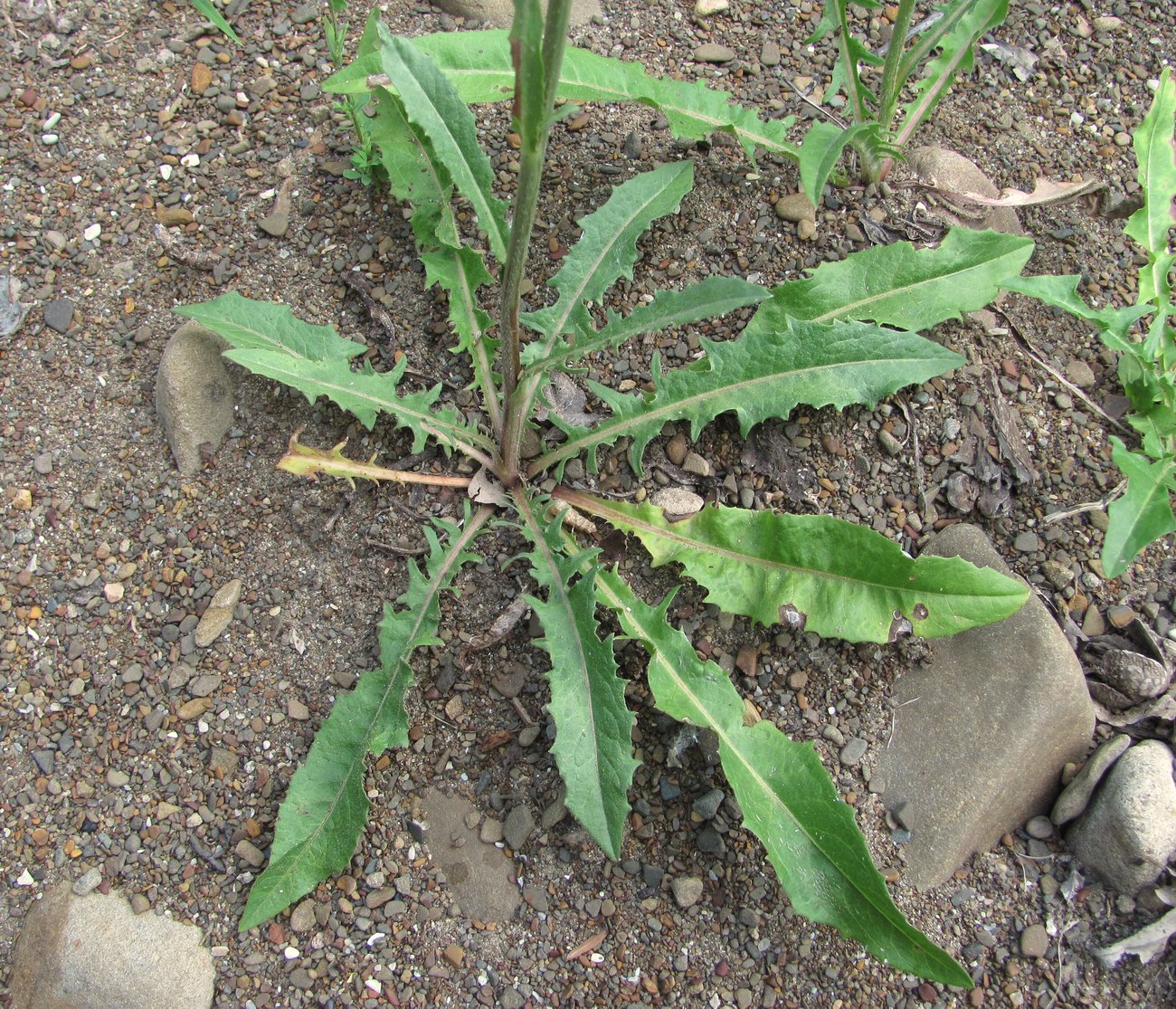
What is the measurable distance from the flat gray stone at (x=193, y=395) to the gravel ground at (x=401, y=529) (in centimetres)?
6

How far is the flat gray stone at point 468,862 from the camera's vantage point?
217cm

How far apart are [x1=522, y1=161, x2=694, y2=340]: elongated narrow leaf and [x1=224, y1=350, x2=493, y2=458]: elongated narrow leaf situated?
37 cm

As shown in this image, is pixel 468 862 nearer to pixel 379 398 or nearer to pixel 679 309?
pixel 379 398

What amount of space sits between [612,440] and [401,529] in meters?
0.61

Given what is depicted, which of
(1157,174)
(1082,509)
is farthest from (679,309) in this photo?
(1157,174)

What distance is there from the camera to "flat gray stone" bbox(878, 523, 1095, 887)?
7.28 ft

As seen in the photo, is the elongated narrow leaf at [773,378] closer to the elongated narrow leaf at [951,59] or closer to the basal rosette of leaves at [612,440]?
the basal rosette of leaves at [612,440]

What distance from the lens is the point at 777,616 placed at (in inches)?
90.5

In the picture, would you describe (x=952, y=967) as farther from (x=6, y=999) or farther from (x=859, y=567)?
(x=6, y=999)

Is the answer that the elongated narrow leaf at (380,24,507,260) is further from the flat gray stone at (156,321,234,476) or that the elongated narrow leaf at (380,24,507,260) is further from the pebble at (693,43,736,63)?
the pebble at (693,43,736,63)

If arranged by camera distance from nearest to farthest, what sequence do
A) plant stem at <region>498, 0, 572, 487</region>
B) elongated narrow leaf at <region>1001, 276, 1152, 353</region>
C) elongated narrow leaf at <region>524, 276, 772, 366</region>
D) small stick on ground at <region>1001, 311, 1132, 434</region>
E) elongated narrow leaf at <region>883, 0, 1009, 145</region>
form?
plant stem at <region>498, 0, 572, 487</region>, elongated narrow leaf at <region>524, 276, 772, 366</region>, elongated narrow leaf at <region>1001, 276, 1152, 353</region>, small stick on ground at <region>1001, 311, 1132, 434</region>, elongated narrow leaf at <region>883, 0, 1009, 145</region>

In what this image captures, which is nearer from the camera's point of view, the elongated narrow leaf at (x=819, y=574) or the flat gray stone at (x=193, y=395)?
the elongated narrow leaf at (x=819, y=574)

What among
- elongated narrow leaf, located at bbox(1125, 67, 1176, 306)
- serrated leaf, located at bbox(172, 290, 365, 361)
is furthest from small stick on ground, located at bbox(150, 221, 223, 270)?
elongated narrow leaf, located at bbox(1125, 67, 1176, 306)

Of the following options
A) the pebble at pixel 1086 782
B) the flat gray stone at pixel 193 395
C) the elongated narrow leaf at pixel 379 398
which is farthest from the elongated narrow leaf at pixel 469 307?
the pebble at pixel 1086 782
